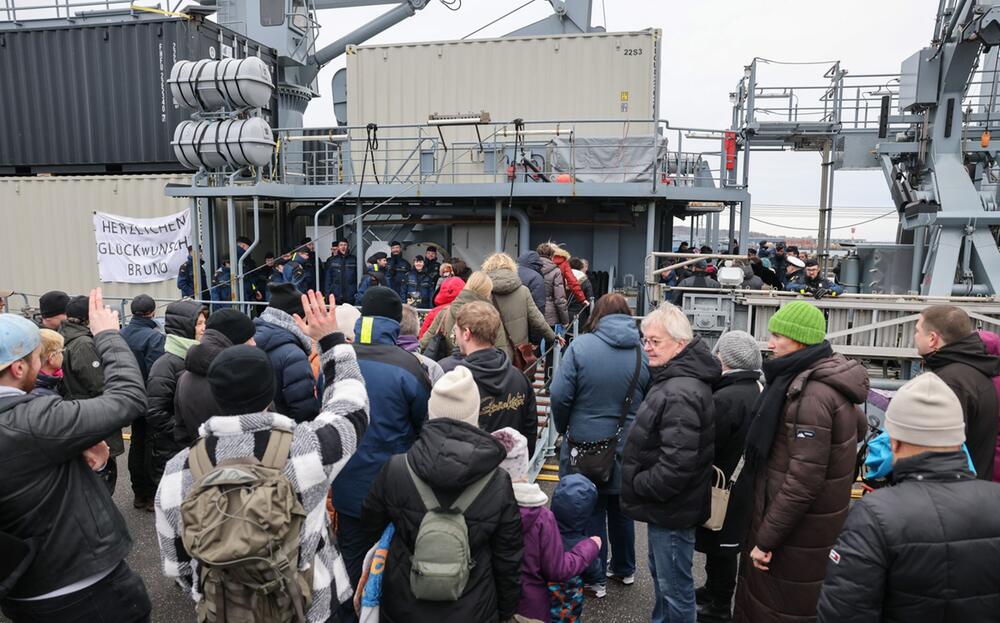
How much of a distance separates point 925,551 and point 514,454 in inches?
56.0

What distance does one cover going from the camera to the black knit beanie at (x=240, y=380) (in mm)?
2104

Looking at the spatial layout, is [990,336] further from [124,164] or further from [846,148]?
[124,164]

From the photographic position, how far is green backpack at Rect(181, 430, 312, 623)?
74.9 inches

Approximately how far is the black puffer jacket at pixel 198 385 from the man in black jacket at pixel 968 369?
3898 mm

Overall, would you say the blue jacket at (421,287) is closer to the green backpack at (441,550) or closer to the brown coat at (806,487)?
the brown coat at (806,487)

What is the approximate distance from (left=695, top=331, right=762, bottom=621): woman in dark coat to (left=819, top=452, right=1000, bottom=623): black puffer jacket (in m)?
1.27

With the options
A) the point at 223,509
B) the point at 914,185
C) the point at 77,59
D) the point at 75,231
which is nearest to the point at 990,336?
the point at 223,509

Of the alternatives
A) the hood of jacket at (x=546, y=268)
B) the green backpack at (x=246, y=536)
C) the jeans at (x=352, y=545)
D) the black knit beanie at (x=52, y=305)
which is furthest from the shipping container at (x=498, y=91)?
the green backpack at (x=246, y=536)

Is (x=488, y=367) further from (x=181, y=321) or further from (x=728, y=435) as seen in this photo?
(x=181, y=321)

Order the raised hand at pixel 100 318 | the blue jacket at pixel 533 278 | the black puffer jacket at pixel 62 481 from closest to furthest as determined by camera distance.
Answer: the black puffer jacket at pixel 62 481
the raised hand at pixel 100 318
the blue jacket at pixel 533 278

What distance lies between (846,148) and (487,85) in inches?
315

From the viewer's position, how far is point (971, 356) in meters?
3.30

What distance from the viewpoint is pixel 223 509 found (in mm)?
1911

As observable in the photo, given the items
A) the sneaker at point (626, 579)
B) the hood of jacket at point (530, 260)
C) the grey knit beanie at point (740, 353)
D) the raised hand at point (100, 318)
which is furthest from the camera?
the hood of jacket at point (530, 260)
